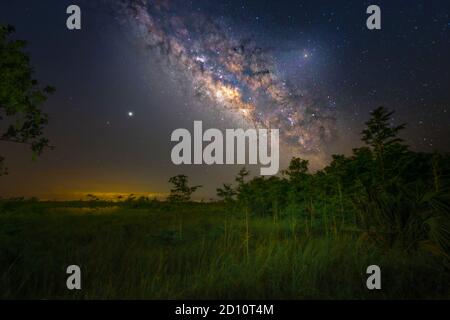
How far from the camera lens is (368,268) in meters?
4.48

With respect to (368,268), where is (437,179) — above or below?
above

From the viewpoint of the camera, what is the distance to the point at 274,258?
5.01 m

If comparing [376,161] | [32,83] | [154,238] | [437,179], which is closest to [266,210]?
[154,238]

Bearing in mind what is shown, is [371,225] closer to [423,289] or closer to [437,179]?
[437,179]

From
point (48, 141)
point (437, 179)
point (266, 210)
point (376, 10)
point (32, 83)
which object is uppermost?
point (376, 10)

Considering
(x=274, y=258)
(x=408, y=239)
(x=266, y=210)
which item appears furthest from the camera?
(x=266, y=210)

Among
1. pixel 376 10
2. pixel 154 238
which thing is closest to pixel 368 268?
pixel 376 10

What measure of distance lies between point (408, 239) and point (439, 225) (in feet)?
3.62

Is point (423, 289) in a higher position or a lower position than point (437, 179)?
lower
